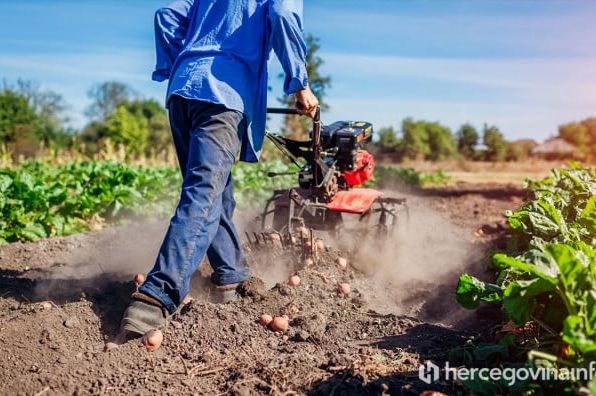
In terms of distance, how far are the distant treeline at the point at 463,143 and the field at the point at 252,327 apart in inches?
1227

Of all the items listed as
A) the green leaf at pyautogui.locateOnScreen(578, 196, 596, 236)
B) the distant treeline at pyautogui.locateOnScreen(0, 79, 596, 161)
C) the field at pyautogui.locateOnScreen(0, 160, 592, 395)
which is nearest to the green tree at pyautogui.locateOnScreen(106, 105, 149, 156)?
the distant treeline at pyautogui.locateOnScreen(0, 79, 596, 161)

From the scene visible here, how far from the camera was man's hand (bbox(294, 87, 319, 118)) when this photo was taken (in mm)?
3358

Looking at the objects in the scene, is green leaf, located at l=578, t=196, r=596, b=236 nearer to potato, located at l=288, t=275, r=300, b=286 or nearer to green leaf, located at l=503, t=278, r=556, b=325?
green leaf, located at l=503, t=278, r=556, b=325

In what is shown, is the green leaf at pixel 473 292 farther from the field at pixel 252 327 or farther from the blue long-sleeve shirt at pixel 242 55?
the blue long-sleeve shirt at pixel 242 55

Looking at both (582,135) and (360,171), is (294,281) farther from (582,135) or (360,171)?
(582,135)

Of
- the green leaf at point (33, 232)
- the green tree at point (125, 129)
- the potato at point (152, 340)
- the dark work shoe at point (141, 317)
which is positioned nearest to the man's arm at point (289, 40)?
the dark work shoe at point (141, 317)

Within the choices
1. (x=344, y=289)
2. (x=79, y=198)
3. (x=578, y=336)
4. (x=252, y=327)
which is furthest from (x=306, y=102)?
(x=79, y=198)

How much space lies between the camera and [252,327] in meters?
2.97

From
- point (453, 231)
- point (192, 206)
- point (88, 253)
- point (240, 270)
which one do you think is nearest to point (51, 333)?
point (192, 206)

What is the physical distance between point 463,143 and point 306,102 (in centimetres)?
4007

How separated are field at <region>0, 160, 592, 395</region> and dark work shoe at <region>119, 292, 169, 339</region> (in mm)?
78

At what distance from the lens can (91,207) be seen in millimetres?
7008

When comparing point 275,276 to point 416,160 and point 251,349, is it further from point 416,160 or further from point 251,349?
point 416,160

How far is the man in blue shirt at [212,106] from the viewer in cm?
293
